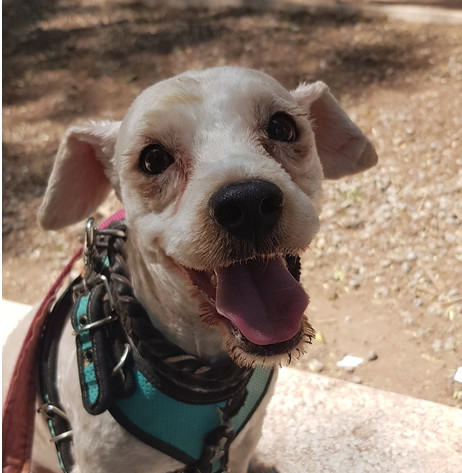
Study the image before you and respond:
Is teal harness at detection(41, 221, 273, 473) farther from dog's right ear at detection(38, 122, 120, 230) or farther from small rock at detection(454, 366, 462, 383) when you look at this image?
small rock at detection(454, 366, 462, 383)

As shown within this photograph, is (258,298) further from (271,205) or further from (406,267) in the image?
(406,267)

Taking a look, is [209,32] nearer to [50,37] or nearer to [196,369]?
[50,37]

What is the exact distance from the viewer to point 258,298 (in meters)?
1.56

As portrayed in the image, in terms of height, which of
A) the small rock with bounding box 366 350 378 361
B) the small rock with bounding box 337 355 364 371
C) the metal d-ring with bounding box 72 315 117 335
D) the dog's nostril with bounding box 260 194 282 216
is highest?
the dog's nostril with bounding box 260 194 282 216

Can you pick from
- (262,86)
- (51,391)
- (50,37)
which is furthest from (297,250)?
(50,37)

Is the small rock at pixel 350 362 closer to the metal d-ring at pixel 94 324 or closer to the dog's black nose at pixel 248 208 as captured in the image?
the metal d-ring at pixel 94 324

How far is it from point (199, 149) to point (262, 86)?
0.28 metres

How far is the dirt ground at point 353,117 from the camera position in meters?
3.49

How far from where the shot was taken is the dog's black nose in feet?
4.52

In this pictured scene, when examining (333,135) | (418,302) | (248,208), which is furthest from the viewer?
(418,302)

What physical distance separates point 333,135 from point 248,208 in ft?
2.69

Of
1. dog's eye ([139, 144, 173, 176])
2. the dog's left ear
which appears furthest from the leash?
the dog's left ear

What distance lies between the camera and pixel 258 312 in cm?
154

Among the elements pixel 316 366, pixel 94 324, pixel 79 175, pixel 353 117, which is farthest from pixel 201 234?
pixel 353 117
